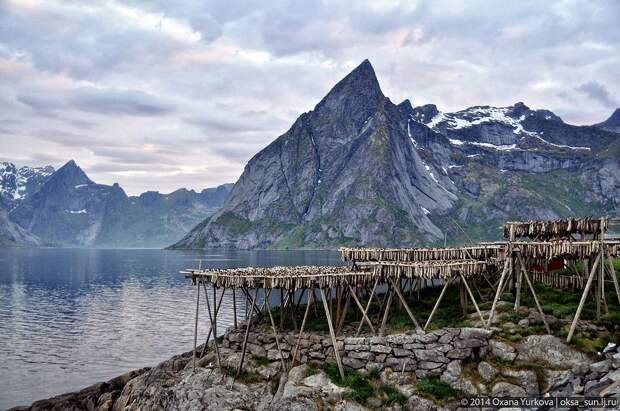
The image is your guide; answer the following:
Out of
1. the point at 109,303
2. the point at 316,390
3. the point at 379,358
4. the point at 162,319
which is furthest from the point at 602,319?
the point at 109,303

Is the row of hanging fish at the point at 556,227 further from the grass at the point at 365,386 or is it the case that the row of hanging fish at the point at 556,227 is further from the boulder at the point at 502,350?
the grass at the point at 365,386

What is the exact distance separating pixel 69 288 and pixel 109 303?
82.0ft

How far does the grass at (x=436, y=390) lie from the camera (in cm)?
2238

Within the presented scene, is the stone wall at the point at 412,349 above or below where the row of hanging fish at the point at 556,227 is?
below

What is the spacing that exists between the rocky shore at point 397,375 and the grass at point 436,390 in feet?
0.14

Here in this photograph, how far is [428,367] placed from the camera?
23812 millimetres

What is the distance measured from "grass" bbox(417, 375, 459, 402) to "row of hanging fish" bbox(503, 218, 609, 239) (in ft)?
33.5

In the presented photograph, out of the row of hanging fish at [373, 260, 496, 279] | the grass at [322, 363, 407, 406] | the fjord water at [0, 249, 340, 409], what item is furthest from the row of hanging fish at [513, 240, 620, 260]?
the fjord water at [0, 249, 340, 409]

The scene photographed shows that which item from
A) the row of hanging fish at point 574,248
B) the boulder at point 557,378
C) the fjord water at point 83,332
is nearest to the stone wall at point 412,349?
the boulder at point 557,378

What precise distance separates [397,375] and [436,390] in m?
2.05

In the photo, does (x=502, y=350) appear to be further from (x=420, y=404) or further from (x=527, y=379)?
(x=420, y=404)

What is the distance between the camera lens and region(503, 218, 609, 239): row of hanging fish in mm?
26312

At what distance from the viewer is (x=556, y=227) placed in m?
28.2

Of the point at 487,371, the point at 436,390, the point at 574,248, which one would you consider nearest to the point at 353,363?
the point at 436,390
